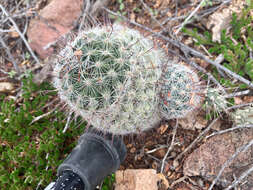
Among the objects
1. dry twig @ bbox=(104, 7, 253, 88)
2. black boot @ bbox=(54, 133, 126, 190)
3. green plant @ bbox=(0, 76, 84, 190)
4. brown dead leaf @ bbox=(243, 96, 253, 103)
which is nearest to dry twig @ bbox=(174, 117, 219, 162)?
brown dead leaf @ bbox=(243, 96, 253, 103)

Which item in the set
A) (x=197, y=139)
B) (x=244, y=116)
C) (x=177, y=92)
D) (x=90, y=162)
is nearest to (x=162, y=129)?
(x=197, y=139)

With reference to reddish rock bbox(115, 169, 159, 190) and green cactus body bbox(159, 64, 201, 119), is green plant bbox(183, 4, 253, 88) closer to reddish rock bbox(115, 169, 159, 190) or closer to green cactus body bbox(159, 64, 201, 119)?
green cactus body bbox(159, 64, 201, 119)

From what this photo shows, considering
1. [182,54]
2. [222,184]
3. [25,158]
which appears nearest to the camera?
[222,184]

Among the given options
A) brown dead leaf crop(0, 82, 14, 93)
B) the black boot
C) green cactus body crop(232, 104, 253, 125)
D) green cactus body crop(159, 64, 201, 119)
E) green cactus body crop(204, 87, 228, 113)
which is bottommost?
the black boot

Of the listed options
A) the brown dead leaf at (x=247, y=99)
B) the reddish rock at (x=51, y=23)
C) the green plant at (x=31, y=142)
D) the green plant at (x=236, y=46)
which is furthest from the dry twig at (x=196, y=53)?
the green plant at (x=31, y=142)

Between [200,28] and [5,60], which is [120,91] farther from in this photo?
[5,60]

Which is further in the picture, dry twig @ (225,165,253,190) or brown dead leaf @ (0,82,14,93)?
brown dead leaf @ (0,82,14,93)

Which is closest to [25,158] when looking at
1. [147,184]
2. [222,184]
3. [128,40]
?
[147,184]
